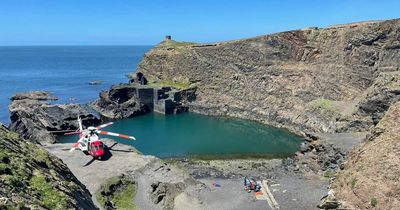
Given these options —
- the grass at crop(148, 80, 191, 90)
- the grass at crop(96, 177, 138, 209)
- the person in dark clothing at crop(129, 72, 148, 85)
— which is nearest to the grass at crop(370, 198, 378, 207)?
the grass at crop(96, 177, 138, 209)

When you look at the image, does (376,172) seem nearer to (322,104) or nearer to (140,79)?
(322,104)

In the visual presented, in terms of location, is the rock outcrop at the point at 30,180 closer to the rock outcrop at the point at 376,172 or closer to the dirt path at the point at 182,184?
the dirt path at the point at 182,184

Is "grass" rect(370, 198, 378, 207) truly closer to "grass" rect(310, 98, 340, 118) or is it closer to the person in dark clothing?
"grass" rect(310, 98, 340, 118)

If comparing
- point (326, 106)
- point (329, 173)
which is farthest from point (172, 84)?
point (329, 173)

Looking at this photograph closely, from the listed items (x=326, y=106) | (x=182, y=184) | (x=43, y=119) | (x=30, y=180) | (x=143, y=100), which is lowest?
(x=43, y=119)

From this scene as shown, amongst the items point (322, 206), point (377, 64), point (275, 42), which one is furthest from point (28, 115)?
point (377, 64)
